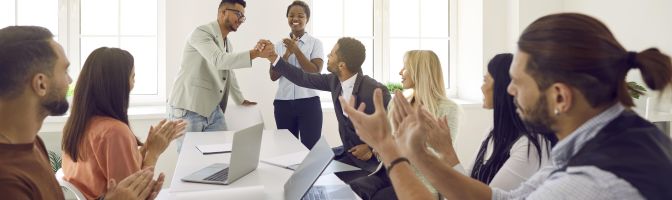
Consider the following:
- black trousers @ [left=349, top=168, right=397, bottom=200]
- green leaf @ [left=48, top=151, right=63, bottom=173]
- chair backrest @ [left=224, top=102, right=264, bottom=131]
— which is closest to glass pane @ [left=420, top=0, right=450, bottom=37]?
chair backrest @ [left=224, top=102, right=264, bottom=131]

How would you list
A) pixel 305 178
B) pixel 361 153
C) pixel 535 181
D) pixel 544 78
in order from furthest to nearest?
pixel 361 153, pixel 305 178, pixel 535 181, pixel 544 78

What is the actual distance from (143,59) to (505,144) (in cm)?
359

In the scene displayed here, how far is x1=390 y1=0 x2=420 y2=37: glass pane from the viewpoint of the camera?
17.0 ft

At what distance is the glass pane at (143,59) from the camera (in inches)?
180

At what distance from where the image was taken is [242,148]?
190cm

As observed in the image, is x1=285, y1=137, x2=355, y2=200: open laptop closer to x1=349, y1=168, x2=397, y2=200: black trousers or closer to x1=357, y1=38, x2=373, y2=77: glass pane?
x1=349, y1=168, x2=397, y2=200: black trousers

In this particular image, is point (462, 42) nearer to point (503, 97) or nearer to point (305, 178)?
point (503, 97)

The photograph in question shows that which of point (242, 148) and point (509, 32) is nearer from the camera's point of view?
point (242, 148)

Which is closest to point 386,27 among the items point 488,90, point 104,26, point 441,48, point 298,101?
point 441,48

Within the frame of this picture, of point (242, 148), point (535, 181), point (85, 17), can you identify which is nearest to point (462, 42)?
point (85, 17)

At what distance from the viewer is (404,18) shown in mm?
5215

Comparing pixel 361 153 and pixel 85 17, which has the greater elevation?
pixel 85 17

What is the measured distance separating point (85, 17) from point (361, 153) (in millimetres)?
2911

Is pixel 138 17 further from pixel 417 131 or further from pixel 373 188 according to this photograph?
pixel 417 131
